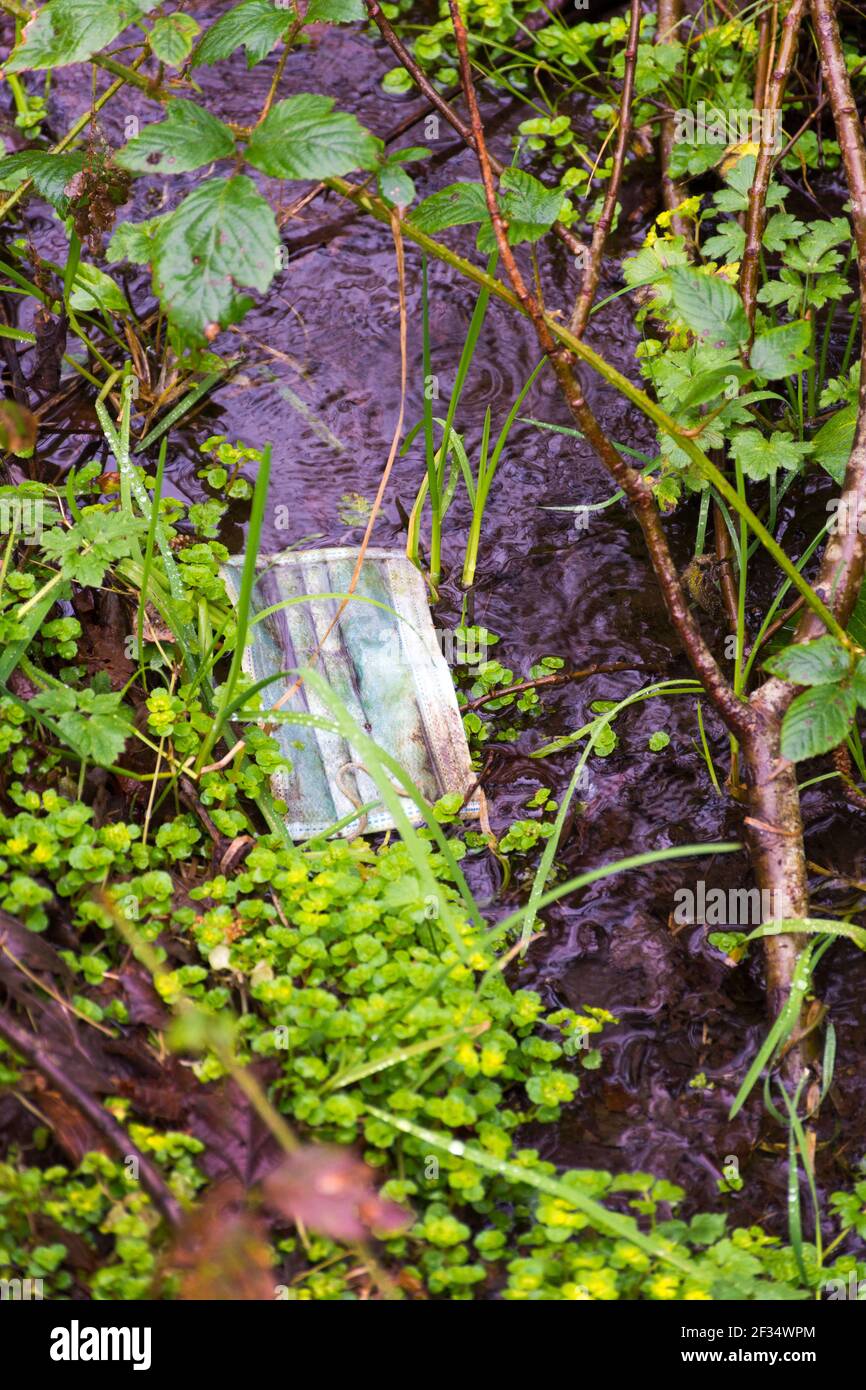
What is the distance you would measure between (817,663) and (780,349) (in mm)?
589

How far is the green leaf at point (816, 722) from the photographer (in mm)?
1923

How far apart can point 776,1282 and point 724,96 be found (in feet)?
9.93

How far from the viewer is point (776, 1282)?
1798 mm

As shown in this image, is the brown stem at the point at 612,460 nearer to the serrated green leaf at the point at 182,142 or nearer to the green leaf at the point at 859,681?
the green leaf at the point at 859,681

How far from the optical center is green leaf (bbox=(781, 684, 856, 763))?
75.7 inches

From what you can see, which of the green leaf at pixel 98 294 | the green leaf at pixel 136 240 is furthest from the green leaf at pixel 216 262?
the green leaf at pixel 98 294

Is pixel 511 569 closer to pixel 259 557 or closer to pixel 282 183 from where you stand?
pixel 259 557

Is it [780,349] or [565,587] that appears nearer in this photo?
[780,349]

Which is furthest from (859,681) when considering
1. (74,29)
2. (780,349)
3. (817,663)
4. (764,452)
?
(74,29)

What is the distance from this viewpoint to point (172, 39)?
6.30ft

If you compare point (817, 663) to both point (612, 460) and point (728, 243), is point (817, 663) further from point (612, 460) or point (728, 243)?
point (728, 243)

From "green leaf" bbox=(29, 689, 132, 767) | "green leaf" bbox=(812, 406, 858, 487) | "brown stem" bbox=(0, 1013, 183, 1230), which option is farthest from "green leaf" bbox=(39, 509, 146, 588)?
"green leaf" bbox=(812, 406, 858, 487)

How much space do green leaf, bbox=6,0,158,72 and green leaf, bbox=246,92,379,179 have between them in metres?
0.26

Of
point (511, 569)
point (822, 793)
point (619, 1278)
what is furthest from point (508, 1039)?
point (511, 569)
